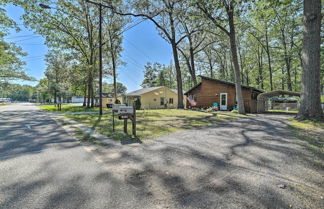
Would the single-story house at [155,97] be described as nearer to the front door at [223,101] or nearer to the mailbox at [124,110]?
the front door at [223,101]

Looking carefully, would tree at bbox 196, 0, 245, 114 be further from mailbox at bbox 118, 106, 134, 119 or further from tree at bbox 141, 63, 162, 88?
tree at bbox 141, 63, 162, 88

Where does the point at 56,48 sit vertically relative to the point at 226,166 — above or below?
above

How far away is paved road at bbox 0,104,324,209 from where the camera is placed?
76.1 inches

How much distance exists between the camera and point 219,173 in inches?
104

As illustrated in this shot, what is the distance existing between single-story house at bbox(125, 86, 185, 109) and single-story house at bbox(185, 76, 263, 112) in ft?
23.9

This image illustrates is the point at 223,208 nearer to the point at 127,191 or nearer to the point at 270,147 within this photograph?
the point at 127,191

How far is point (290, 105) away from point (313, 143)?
1977 cm

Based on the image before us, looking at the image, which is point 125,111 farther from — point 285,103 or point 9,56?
point 9,56

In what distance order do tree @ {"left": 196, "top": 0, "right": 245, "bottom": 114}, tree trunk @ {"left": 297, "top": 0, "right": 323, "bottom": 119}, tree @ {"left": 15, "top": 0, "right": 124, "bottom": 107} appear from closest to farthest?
tree trunk @ {"left": 297, "top": 0, "right": 323, "bottom": 119}, tree @ {"left": 196, "top": 0, "right": 245, "bottom": 114}, tree @ {"left": 15, "top": 0, "right": 124, "bottom": 107}

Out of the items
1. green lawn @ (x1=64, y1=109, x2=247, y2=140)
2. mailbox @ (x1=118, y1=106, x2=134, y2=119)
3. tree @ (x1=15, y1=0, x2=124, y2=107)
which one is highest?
tree @ (x1=15, y1=0, x2=124, y2=107)

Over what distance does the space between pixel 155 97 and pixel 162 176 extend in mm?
23873

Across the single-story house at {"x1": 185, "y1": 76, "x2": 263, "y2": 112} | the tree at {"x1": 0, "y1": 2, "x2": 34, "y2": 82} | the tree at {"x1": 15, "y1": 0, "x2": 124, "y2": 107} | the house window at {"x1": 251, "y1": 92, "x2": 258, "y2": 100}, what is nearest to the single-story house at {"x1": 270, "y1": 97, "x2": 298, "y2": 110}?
the house window at {"x1": 251, "y1": 92, "x2": 258, "y2": 100}

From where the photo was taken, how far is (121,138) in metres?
5.09

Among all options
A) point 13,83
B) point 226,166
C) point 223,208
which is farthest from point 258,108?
point 13,83
